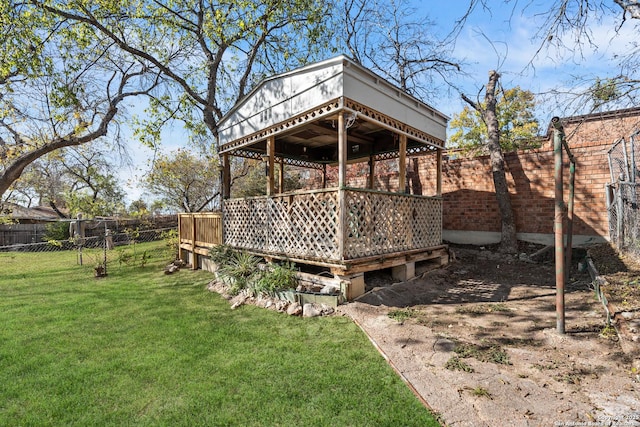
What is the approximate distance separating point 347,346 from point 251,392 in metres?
1.25

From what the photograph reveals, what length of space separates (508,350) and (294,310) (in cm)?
276

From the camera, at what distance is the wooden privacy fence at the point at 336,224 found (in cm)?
497

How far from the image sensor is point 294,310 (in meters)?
4.57

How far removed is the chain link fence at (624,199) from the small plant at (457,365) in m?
4.51

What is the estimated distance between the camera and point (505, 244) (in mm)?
7727

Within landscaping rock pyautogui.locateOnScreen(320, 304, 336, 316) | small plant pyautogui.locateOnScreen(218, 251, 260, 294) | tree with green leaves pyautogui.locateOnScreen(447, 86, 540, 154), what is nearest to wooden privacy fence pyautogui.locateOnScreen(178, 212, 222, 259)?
small plant pyautogui.locateOnScreen(218, 251, 260, 294)

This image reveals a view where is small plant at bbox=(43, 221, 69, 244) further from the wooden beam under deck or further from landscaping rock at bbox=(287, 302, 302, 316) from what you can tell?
landscaping rock at bbox=(287, 302, 302, 316)

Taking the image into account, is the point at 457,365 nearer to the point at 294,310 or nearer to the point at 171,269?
the point at 294,310

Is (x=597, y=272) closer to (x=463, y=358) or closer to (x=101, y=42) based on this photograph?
(x=463, y=358)

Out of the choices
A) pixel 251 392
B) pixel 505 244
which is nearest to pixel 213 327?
pixel 251 392

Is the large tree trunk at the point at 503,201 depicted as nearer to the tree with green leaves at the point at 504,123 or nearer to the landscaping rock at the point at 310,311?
the landscaping rock at the point at 310,311

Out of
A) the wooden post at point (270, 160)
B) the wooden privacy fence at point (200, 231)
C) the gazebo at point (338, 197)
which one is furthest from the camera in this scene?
the wooden privacy fence at point (200, 231)

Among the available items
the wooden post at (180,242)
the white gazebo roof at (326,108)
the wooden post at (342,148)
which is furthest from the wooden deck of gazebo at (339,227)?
the wooden post at (180,242)

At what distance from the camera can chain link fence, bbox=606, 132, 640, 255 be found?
5.41 m
